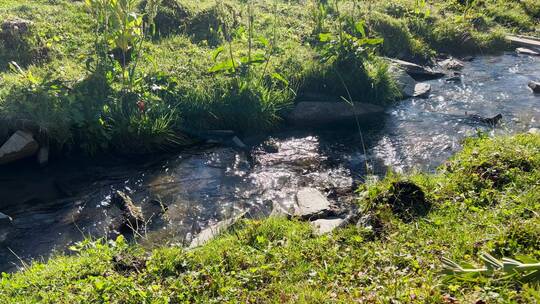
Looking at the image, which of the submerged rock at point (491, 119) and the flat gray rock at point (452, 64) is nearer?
the submerged rock at point (491, 119)

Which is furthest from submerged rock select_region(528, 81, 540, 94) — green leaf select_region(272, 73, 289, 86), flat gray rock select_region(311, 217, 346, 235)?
flat gray rock select_region(311, 217, 346, 235)

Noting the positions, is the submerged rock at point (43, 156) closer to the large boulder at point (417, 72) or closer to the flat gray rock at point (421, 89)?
the flat gray rock at point (421, 89)

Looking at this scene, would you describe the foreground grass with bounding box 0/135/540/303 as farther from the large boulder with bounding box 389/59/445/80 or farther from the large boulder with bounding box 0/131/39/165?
the large boulder with bounding box 389/59/445/80

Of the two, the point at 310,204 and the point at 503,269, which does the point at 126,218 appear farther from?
the point at 503,269

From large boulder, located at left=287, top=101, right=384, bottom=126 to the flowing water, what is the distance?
327 millimetres

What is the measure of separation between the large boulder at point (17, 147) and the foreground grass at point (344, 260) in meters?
2.88

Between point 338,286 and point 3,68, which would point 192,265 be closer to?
point 338,286

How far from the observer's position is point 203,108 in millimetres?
9359

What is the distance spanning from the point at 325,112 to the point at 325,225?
4.39m

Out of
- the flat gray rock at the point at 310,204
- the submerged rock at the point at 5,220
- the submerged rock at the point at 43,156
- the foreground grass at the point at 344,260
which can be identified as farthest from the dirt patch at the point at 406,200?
the submerged rock at the point at 43,156

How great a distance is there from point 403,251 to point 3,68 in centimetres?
809

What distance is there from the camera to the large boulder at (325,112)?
32.7 ft

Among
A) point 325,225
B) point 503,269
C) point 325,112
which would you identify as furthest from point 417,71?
point 503,269

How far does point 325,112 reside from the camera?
10.1 m
